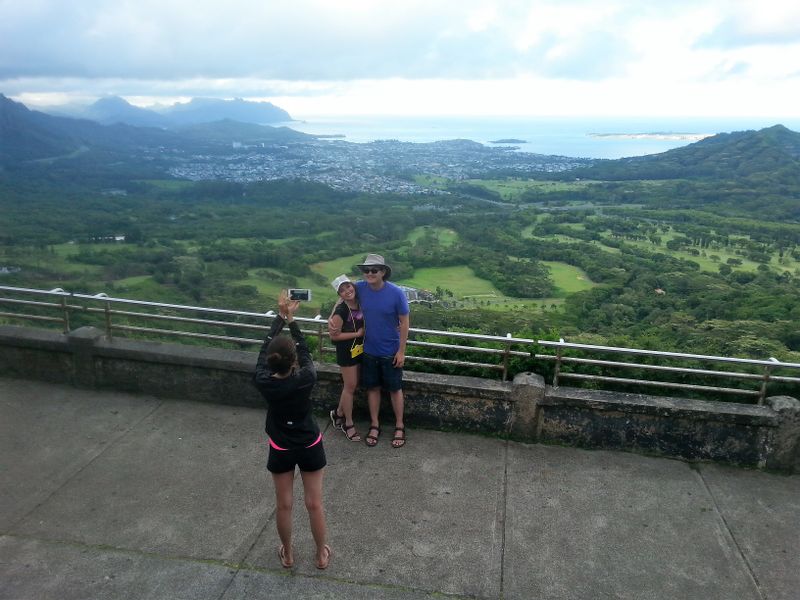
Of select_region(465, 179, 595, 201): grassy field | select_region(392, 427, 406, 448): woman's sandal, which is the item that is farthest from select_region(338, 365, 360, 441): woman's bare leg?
select_region(465, 179, 595, 201): grassy field

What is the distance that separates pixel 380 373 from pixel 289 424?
1752mm

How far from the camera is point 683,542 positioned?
3.78m

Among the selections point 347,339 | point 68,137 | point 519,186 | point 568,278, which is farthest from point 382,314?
point 68,137

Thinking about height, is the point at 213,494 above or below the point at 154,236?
above

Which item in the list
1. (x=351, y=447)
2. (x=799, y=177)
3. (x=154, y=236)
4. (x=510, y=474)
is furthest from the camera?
(x=799, y=177)

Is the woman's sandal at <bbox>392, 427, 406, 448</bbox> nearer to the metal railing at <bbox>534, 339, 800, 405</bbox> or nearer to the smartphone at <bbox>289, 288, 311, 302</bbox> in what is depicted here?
the metal railing at <bbox>534, 339, 800, 405</bbox>

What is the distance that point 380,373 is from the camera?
4.80 meters

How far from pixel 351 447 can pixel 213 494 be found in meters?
1.16

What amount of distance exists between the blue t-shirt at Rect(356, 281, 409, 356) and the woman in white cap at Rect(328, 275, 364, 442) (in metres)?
0.07

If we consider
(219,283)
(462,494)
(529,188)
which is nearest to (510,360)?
(462,494)

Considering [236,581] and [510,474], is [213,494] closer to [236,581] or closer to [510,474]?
[236,581]

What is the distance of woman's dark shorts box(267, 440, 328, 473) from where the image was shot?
3148mm

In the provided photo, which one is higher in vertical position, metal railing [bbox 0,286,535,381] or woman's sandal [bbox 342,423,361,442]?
metal railing [bbox 0,286,535,381]

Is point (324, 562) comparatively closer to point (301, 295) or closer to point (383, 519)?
point (383, 519)
